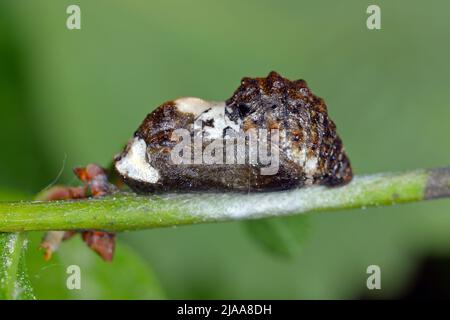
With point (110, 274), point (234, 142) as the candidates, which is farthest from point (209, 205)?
point (110, 274)

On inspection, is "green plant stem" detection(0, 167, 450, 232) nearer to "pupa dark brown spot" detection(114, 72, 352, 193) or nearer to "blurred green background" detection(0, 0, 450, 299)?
"pupa dark brown spot" detection(114, 72, 352, 193)

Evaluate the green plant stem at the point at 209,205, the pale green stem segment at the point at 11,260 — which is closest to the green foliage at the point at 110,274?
the pale green stem segment at the point at 11,260

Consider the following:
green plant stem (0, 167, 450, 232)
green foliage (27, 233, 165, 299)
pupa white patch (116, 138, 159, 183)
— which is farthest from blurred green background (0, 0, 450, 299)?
pupa white patch (116, 138, 159, 183)

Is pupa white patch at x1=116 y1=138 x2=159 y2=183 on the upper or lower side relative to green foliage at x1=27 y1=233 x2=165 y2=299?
upper

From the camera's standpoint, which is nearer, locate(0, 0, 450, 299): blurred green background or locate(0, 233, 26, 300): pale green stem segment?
locate(0, 233, 26, 300): pale green stem segment

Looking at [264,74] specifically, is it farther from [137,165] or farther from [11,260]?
[11,260]

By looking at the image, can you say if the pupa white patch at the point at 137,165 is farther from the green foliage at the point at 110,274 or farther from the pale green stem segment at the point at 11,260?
the green foliage at the point at 110,274
